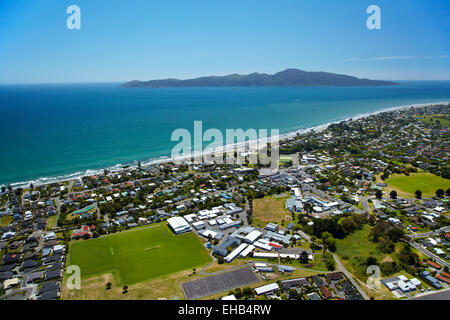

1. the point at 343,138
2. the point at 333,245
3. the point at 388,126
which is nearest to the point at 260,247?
the point at 333,245

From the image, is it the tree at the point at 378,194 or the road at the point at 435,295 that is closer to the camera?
the road at the point at 435,295

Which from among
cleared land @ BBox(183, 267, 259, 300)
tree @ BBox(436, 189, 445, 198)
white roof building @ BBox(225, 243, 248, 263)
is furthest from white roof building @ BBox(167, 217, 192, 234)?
tree @ BBox(436, 189, 445, 198)

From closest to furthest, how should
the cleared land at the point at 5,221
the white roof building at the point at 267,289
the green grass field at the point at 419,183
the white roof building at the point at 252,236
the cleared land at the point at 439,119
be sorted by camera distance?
the white roof building at the point at 267,289 < the white roof building at the point at 252,236 < the cleared land at the point at 5,221 < the green grass field at the point at 419,183 < the cleared land at the point at 439,119

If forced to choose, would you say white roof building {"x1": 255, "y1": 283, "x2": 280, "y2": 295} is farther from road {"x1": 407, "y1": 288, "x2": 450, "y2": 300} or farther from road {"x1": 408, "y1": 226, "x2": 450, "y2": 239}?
road {"x1": 408, "y1": 226, "x2": 450, "y2": 239}

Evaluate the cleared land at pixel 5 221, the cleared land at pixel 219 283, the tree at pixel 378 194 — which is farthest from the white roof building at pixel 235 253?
the cleared land at pixel 5 221

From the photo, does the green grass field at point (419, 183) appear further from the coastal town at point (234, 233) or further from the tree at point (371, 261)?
the tree at point (371, 261)

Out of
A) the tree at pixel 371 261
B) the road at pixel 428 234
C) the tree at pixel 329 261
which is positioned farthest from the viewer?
the road at pixel 428 234

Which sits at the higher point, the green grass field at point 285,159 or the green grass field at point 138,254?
the green grass field at point 285,159
